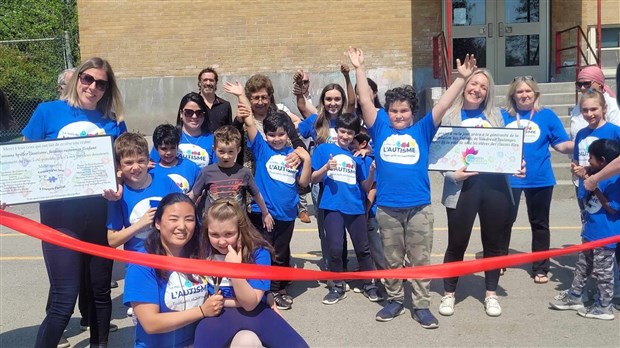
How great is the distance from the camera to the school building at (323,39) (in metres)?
15.5

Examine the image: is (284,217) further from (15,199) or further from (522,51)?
(522,51)

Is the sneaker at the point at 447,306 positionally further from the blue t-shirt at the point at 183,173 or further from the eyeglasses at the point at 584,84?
the eyeglasses at the point at 584,84

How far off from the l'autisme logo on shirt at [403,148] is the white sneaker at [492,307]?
4.55 feet

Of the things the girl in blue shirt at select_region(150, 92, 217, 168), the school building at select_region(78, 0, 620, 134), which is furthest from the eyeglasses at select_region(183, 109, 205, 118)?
the school building at select_region(78, 0, 620, 134)

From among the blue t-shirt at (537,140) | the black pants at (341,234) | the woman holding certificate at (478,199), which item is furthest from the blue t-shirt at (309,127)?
the blue t-shirt at (537,140)

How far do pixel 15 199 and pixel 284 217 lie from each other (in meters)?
2.17

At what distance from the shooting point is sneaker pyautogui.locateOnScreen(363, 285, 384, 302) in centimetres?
571

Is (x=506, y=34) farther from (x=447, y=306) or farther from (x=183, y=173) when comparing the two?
(x=183, y=173)

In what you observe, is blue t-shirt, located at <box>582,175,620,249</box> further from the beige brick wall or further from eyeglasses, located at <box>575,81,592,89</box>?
the beige brick wall

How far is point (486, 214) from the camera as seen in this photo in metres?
5.33

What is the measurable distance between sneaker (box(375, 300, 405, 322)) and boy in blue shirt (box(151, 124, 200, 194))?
6.08 feet

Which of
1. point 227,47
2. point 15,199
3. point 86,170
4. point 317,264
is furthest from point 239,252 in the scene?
point 227,47

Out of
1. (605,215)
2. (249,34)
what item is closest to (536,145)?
(605,215)

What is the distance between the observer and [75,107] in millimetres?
4395
